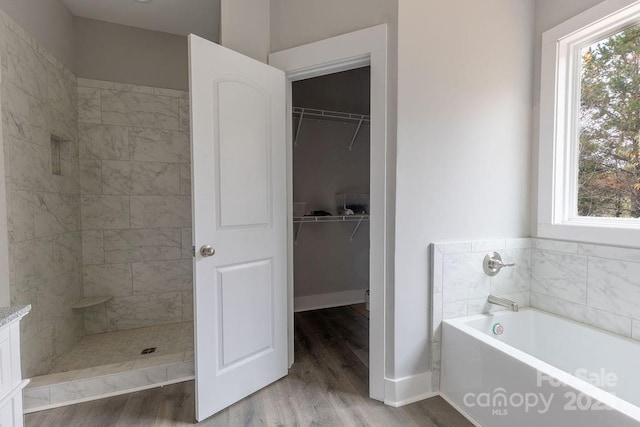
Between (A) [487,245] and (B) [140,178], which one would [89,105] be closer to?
(B) [140,178]

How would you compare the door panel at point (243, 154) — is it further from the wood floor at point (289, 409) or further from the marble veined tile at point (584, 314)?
the marble veined tile at point (584, 314)

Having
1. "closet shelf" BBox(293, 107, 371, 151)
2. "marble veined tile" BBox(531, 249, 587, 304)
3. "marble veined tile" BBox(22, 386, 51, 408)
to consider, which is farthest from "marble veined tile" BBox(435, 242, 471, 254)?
"marble veined tile" BBox(22, 386, 51, 408)

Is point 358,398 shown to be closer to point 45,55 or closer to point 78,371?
point 78,371

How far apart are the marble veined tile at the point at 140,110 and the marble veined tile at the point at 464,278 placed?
254 cm

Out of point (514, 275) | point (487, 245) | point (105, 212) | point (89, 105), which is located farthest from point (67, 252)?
point (514, 275)

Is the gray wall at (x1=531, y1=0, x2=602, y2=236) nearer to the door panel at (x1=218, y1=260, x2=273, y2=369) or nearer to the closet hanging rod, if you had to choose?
the closet hanging rod

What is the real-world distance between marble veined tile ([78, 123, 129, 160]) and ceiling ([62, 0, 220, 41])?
2.91 feet

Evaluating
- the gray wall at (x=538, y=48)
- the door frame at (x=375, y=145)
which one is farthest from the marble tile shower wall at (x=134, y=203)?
the gray wall at (x=538, y=48)

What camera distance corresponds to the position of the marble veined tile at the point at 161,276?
2756mm

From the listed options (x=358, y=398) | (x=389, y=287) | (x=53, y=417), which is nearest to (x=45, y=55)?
(x=53, y=417)

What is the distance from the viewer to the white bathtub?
1.17 metres

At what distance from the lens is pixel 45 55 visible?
6.87ft

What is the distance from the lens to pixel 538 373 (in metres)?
1.31

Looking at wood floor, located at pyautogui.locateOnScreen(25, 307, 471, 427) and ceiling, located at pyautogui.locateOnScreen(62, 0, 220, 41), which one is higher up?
ceiling, located at pyautogui.locateOnScreen(62, 0, 220, 41)
